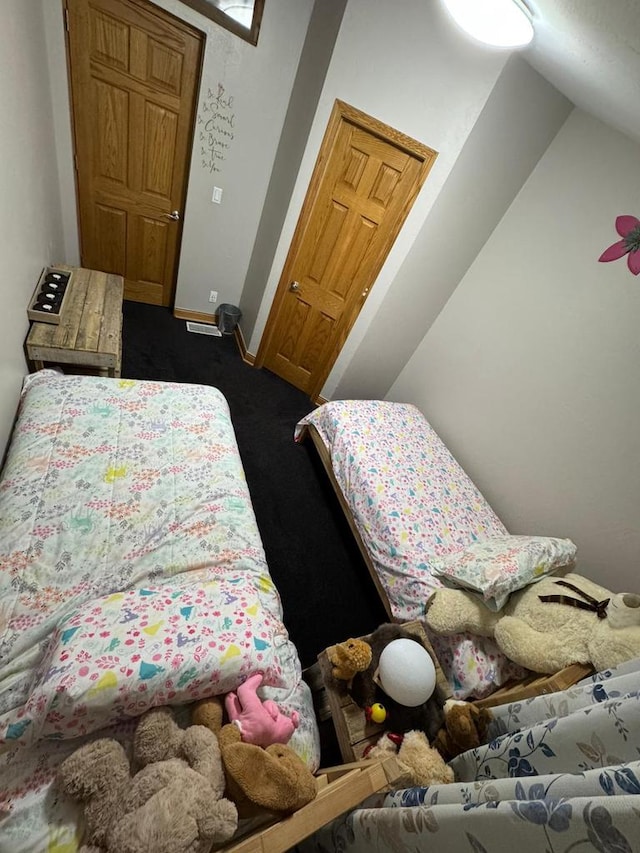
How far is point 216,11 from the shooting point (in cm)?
233

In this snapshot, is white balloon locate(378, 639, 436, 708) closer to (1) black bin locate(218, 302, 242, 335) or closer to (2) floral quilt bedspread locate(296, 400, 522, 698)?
(2) floral quilt bedspread locate(296, 400, 522, 698)

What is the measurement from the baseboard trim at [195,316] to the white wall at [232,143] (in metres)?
0.05

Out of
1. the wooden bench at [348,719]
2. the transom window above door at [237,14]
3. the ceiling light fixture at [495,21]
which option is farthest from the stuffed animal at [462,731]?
the transom window above door at [237,14]

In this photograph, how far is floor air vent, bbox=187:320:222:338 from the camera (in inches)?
136

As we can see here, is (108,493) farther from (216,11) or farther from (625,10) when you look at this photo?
(216,11)

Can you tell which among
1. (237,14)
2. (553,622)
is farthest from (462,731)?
(237,14)

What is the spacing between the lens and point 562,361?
210 centimetres

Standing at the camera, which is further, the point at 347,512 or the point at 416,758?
the point at 347,512

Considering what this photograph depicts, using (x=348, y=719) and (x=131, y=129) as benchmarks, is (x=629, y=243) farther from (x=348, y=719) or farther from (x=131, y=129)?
(x=131, y=129)

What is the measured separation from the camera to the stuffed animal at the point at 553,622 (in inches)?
47.8

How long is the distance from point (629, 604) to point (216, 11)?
3.90 m

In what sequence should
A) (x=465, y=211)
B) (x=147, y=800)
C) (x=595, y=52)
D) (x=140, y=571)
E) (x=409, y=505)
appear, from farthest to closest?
(x=465, y=211), (x=409, y=505), (x=140, y=571), (x=595, y=52), (x=147, y=800)

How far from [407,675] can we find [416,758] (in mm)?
209

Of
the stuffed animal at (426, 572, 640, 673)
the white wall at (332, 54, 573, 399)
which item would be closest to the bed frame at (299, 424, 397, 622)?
the stuffed animal at (426, 572, 640, 673)
